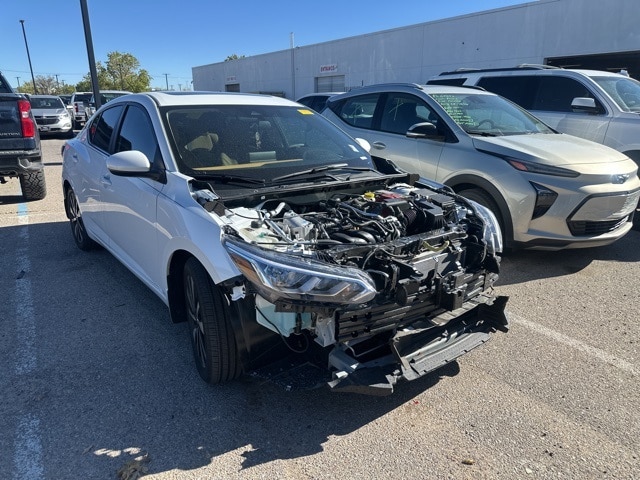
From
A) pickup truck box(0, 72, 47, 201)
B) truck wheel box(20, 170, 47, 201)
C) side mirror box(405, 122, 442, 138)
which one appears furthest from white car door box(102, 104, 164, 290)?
truck wheel box(20, 170, 47, 201)

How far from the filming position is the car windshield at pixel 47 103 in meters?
19.5

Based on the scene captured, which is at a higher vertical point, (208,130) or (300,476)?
(208,130)

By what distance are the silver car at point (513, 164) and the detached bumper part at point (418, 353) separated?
2230 mm

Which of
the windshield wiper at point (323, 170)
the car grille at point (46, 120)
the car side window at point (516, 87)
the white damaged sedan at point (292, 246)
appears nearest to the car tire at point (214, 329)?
the white damaged sedan at point (292, 246)

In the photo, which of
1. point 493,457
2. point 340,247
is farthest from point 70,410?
point 493,457

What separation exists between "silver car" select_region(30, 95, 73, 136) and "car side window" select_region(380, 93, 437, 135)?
1736cm

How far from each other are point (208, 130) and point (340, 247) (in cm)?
165

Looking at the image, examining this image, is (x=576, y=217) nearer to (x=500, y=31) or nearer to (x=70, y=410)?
(x=70, y=410)

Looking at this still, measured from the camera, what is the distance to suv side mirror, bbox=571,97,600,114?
274 inches

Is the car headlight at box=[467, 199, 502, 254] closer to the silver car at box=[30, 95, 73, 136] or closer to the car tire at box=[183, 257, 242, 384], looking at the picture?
the car tire at box=[183, 257, 242, 384]

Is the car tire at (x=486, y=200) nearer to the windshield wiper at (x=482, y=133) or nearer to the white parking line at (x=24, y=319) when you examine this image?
the windshield wiper at (x=482, y=133)

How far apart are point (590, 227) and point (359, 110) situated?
142 inches

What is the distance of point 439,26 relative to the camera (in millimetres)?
18375

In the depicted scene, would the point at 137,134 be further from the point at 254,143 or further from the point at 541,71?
the point at 541,71
